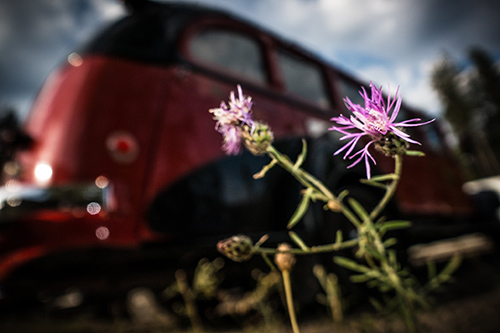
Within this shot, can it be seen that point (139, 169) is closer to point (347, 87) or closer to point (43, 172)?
point (43, 172)

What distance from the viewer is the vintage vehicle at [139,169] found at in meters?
1.39

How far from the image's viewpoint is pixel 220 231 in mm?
1761

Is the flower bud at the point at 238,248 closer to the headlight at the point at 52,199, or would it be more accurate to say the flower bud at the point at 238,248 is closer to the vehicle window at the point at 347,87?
the headlight at the point at 52,199

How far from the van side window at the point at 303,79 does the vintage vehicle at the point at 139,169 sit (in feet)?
2.18

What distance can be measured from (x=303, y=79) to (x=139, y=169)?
2104 millimetres

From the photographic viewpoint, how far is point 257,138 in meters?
0.60

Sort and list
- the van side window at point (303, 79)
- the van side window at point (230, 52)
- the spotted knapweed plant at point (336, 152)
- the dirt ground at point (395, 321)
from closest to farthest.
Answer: the spotted knapweed plant at point (336, 152) < the dirt ground at point (395, 321) < the van side window at point (230, 52) < the van side window at point (303, 79)

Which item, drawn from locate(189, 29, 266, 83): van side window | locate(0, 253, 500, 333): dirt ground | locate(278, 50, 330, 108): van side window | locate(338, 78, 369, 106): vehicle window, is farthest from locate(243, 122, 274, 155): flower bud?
locate(338, 78, 369, 106): vehicle window

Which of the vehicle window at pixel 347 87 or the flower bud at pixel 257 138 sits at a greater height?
the vehicle window at pixel 347 87

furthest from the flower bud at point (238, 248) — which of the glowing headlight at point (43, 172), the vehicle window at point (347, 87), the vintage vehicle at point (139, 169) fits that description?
the vehicle window at point (347, 87)

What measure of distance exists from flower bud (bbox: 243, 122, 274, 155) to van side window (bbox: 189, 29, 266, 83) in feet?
5.64

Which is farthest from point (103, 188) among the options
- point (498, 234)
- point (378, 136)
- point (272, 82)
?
point (498, 234)

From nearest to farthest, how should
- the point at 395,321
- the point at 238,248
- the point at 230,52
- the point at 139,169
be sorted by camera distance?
1. the point at 238,248
2. the point at 139,169
3. the point at 395,321
4. the point at 230,52

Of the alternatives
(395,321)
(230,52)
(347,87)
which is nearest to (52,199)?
(230,52)
